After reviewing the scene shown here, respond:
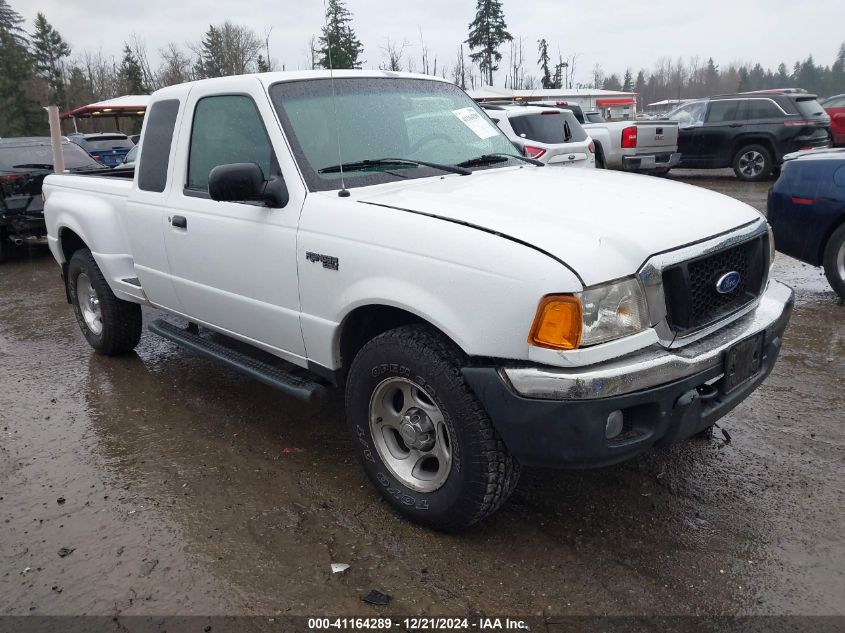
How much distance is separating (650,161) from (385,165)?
41.7 ft

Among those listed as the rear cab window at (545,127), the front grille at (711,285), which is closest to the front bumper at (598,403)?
the front grille at (711,285)

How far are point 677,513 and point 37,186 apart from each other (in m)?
9.88

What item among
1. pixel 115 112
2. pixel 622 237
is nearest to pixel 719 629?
pixel 622 237

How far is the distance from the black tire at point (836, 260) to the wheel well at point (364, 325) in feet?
14.7

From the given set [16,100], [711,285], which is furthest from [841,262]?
[16,100]

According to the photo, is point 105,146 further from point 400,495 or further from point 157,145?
point 400,495

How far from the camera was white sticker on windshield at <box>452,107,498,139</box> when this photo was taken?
4055mm

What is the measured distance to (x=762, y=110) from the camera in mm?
14695

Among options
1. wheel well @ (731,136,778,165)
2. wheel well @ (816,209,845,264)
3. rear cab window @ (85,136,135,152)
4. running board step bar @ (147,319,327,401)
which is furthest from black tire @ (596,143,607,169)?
rear cab window @ (85,136,135,152)

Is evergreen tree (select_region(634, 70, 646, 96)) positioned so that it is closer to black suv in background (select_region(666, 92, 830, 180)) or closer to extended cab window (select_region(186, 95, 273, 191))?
black suv in background (select_region(666, 92, 830, 180))

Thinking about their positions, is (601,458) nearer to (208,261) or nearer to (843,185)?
(208,261)

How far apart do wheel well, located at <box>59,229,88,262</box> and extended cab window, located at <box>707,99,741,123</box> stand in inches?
554

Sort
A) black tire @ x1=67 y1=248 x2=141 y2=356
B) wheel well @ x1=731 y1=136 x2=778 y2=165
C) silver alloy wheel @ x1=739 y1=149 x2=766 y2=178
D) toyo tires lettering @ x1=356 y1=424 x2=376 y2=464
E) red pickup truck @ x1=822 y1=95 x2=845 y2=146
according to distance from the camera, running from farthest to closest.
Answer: red pickup truck @ x1=822 y1=95 x2=845 y2=146 → silver alloy wheel @ x1=739 y1=149 x2=766 y2=178 → wheel well @ x1=731 y1=136 x2=778 y2=165 → black tire @ x1=67 y1=248 x2=141 y2=356 → toyo tires lettering @ x1=356 y1=424 x2=376 y2=464

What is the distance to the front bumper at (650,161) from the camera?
14766 mm
